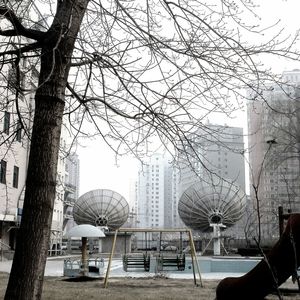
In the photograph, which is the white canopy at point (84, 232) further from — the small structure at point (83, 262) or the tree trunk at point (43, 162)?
the tree trunk at point (43, 162)

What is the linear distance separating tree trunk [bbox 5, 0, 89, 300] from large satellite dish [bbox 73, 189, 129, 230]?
4019 cm

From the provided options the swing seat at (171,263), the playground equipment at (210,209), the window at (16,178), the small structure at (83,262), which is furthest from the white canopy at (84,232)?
the playground equipment at (210,209)

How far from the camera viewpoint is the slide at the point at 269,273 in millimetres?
6441

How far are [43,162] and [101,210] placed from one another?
133ft

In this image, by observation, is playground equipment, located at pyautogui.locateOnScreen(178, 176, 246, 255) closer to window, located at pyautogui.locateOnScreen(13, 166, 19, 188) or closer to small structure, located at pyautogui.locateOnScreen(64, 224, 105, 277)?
window, located at pyautogui.locateOnScreen(13, 166, 19, 188)

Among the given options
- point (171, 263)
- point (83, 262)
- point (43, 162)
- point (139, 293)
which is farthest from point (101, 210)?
point (43, 162)

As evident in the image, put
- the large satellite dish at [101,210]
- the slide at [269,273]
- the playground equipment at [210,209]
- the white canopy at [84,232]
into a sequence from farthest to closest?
the large satellite dish at [101,210] < the playground equipment at [210,209] < the white canopy at [84,232] < the slide at [269,273]

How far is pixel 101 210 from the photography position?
45000 millimetres

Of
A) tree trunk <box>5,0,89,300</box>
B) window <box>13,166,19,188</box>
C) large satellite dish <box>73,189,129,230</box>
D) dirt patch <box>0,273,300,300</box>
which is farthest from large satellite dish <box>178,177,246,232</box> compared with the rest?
tree trunk <box>5,0,89,300</box>

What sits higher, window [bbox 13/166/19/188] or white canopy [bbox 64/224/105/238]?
window [bbox 13/166/19/188]

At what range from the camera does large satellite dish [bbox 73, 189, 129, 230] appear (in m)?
44.9

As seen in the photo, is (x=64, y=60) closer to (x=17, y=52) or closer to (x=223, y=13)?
(x=17, y=52)

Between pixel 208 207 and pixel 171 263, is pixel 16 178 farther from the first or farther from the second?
pixel 171 263

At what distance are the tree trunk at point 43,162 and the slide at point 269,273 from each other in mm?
2933
